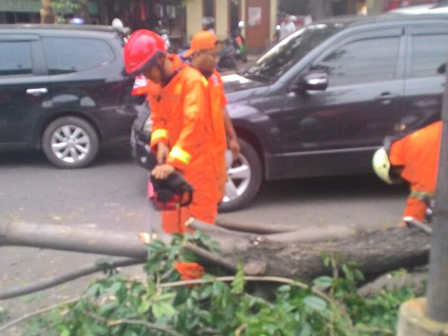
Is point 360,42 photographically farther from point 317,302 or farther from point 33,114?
point 317,302

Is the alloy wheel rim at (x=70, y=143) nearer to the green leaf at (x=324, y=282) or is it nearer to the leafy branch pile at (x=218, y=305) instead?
the leafy branch pile at (x=218, y=305)

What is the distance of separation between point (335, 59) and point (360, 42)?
0.29 metres

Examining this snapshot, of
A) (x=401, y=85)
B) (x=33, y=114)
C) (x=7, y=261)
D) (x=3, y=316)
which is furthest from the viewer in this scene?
(x=33, y=114)

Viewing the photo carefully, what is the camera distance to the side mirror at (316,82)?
6.32 meters

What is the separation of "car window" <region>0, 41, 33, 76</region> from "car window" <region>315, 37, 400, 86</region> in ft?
12.1

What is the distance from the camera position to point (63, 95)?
8.34 m

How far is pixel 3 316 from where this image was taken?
11.6ft

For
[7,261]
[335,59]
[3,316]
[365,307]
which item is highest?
[335,59]

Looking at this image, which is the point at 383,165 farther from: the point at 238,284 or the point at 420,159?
the point at 238,284

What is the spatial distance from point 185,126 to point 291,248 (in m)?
1.41

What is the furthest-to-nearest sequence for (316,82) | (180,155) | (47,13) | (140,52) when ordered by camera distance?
(47,13) < (316,82) < (140,52) < (180,155)

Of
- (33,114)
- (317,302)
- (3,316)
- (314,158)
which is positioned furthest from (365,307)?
(33,114)

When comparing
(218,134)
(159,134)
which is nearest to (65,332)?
(159,134)

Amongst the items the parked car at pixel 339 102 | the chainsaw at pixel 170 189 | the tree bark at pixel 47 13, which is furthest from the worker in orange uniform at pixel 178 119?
the tree bark at pixel 47 13
